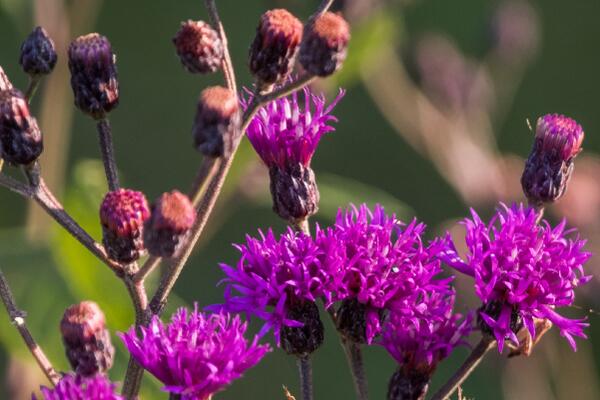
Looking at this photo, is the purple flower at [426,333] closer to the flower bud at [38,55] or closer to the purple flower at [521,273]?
the purple flower at [521,273]

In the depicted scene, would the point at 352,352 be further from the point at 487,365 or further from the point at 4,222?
the point at 4,222

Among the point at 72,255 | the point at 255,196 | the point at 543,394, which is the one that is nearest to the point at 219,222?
the point at 255,196

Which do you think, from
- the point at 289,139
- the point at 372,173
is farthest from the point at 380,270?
the point at 372,173

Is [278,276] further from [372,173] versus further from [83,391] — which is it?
[372,173]

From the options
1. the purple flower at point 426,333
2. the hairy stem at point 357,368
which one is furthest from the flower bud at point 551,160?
the hairy stem at point 357,368

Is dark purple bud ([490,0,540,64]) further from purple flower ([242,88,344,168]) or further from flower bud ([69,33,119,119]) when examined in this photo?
flower bud ([69,33,119,119])

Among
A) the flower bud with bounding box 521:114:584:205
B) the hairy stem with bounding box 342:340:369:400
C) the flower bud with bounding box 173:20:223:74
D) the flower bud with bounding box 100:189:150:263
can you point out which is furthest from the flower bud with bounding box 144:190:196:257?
the flower bud with bounding box 521:114:584:205
